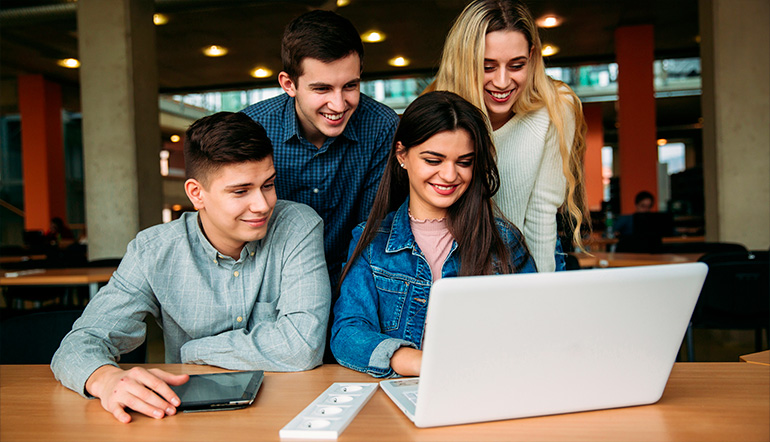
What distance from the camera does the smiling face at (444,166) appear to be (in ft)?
5.07

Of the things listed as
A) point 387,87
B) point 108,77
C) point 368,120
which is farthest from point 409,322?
point 387,87

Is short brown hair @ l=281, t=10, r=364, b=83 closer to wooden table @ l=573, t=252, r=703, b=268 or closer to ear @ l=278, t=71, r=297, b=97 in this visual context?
ear @ l=278, t=71, r=297, b=97

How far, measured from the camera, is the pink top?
1.61m

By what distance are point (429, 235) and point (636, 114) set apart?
255 inches

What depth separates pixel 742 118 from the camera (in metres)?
4.61

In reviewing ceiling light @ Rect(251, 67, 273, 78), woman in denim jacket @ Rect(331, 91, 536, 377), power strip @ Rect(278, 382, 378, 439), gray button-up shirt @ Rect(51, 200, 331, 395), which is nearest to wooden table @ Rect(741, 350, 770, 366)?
woman in denim jacket @ Rect(331, 91, 536, 377)

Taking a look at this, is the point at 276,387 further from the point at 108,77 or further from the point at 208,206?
the point at 108,77

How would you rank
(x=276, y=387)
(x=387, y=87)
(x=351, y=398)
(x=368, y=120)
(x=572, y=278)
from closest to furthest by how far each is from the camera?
(x=572, y=278), (x=351, y=398), (x=276, y=387), (x=368, y=120), (x=387, y=87)

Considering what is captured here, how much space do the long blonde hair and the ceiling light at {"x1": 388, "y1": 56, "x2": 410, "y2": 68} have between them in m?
Answer: 6.71

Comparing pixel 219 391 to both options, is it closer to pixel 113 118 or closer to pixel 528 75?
pixel 528 75

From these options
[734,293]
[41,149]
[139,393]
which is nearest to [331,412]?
[139,393]

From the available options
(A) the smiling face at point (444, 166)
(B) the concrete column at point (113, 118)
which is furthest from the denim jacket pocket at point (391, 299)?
(B) the concrete column at point (113, 118)

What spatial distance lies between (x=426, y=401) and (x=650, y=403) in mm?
443

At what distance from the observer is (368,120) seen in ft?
6.88
